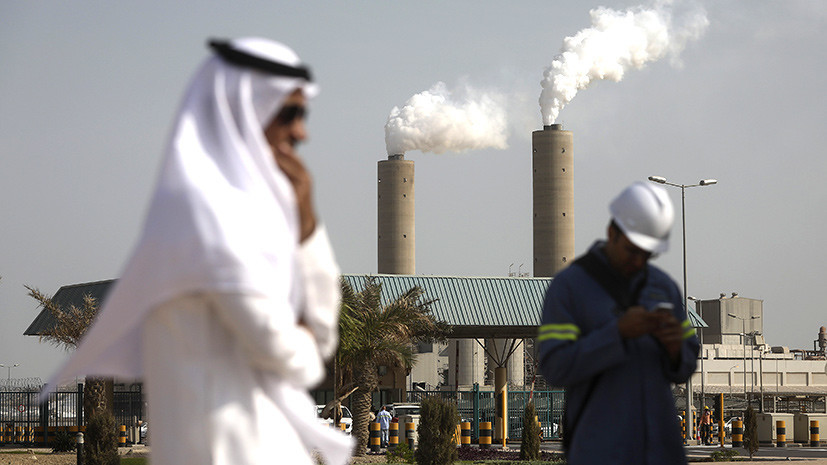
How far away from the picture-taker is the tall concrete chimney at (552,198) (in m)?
96.4

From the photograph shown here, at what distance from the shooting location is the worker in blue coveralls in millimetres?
4383

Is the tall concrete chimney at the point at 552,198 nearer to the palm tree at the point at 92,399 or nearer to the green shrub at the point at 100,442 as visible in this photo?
the palm tree at the point at 92,399

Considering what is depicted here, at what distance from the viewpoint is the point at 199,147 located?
125 inches

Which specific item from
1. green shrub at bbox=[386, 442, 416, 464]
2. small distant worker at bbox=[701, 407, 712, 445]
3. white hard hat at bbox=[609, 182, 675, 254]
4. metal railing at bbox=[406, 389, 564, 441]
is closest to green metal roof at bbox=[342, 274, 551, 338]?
metal railing at bbox=[406, 389, 564, 441]

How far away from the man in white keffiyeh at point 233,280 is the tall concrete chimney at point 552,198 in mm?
92653

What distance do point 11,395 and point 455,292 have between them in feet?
55.7

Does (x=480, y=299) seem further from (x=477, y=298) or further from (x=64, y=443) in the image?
(x=64, y=443)

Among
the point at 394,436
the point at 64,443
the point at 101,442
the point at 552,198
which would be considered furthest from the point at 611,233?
the point at 552,198

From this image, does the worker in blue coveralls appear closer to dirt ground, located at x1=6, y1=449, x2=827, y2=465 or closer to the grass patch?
dirt ground, located at x1=6, y1=449, x2=827, y2=465

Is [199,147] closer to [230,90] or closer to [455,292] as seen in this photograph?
[230,90]

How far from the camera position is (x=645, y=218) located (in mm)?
4410

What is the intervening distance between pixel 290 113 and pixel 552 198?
95.1m

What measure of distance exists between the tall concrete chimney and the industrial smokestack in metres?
17.6

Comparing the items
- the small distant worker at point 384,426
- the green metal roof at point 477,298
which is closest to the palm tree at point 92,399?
the small distant worker at point 384,426
